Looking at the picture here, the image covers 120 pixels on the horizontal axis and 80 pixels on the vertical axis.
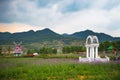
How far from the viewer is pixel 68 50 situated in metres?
114

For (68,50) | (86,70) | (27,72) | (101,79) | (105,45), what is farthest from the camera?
(68,50)

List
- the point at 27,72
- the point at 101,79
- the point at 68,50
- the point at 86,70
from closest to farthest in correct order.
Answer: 1. the point at 101,79
2. the point at 27,72
3. the point at 86,70
4. the point at 68,50

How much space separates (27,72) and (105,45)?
74517 millimetres

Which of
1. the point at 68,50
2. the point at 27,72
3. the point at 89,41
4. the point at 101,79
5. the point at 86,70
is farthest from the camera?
the point at 68,50

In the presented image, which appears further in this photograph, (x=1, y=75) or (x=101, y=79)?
(x=1, y=75)

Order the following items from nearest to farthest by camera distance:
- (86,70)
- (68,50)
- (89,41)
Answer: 1. (86,70)
2. (89,41)
3. (68,50)

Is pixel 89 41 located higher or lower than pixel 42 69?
higher

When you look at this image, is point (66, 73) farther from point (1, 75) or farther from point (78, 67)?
point (1, 75)

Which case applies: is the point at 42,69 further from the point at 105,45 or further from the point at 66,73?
the point at 105,45

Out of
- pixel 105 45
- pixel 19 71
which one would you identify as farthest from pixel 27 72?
pixel 105 45

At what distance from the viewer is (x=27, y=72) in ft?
68.2

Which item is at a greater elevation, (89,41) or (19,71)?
(89,41)

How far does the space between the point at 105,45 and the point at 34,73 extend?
7510 centimetres

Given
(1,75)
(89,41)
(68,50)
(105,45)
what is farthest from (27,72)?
(68,50)
